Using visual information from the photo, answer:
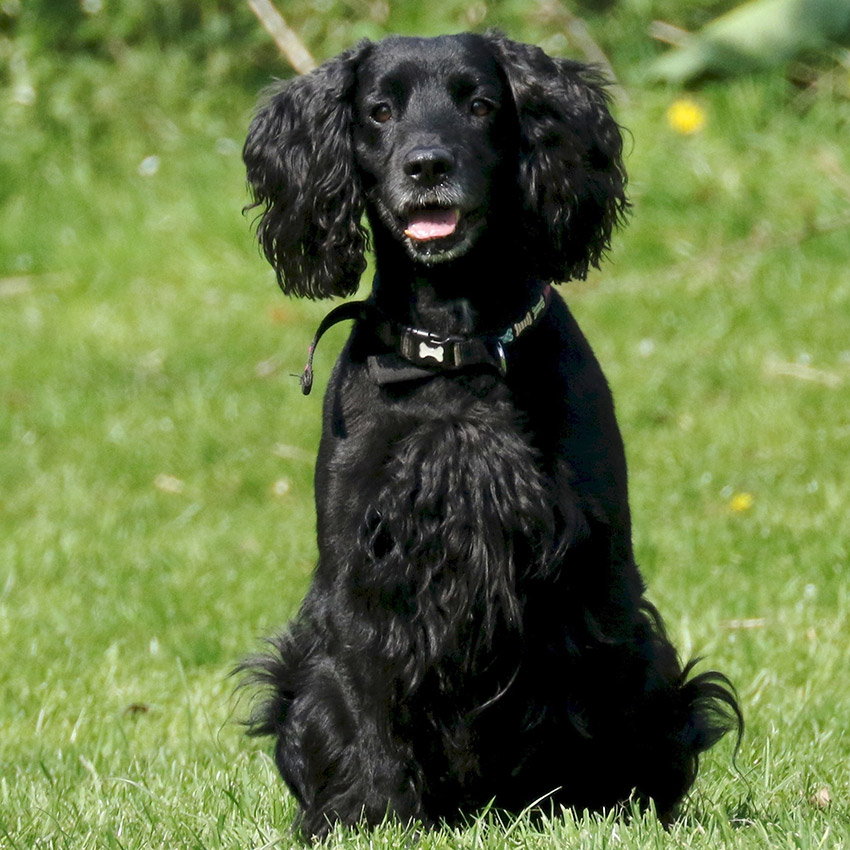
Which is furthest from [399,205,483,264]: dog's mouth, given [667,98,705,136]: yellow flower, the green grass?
[667,98,705,136]: yellow flower

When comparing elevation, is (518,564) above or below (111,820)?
above

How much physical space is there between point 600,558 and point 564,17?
639 centimetres

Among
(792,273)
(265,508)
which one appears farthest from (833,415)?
(265,508)

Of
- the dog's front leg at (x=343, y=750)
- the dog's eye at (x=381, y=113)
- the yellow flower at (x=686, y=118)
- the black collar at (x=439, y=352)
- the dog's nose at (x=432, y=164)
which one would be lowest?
the dog's front leg at (x=343, y=750)

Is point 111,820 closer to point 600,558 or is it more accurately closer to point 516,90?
point 600,558

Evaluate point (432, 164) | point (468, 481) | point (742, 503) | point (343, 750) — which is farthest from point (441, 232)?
point (742, 503)

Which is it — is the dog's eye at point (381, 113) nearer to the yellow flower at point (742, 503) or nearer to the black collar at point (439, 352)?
the black collar at point (439, 352)

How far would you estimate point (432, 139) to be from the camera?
3129 mm

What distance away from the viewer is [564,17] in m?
8.95

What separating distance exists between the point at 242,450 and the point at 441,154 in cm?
357

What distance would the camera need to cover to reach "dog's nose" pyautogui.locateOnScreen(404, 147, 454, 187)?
121 inches

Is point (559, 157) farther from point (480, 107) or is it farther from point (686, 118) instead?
point (686, 118)

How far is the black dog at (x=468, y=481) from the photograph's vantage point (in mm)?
3080

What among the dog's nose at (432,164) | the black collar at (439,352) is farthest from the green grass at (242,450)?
the dog's nose at (432,164)
